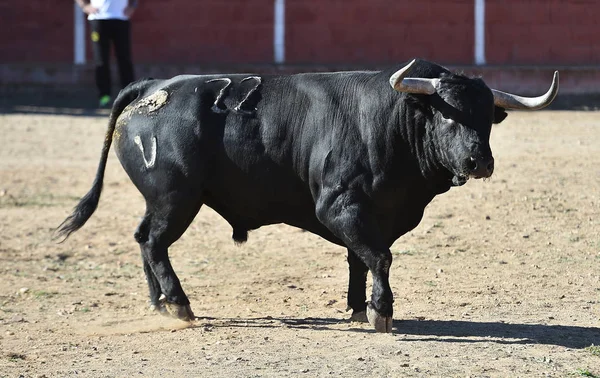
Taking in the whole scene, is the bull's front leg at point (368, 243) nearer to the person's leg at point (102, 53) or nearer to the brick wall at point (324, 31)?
the person's leg at point (102, 53)

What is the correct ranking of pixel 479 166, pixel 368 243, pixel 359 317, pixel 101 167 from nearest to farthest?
pixel 479 166, pixel 368 243, pixel 359 317, pixel 101 167

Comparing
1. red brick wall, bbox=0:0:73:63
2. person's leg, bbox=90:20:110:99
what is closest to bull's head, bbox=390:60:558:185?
person's leg, bbox=90:20:110:99

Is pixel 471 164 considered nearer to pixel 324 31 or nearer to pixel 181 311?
pixel 181 311

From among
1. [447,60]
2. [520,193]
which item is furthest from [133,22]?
[520,193]

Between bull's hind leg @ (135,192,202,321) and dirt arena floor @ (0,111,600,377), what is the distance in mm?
149

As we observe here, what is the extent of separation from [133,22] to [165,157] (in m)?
10.2

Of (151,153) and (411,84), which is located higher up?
(411,84)

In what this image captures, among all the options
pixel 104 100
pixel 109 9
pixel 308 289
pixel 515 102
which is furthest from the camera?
pixel 104 100

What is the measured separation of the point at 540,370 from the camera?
5.45m

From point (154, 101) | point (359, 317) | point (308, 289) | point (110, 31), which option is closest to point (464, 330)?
point (359, 317)

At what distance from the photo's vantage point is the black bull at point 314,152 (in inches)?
236

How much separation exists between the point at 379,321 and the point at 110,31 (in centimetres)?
925

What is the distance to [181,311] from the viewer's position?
6570 mm

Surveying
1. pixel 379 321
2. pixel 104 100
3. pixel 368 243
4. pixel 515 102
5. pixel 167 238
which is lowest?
pixel 379 321
